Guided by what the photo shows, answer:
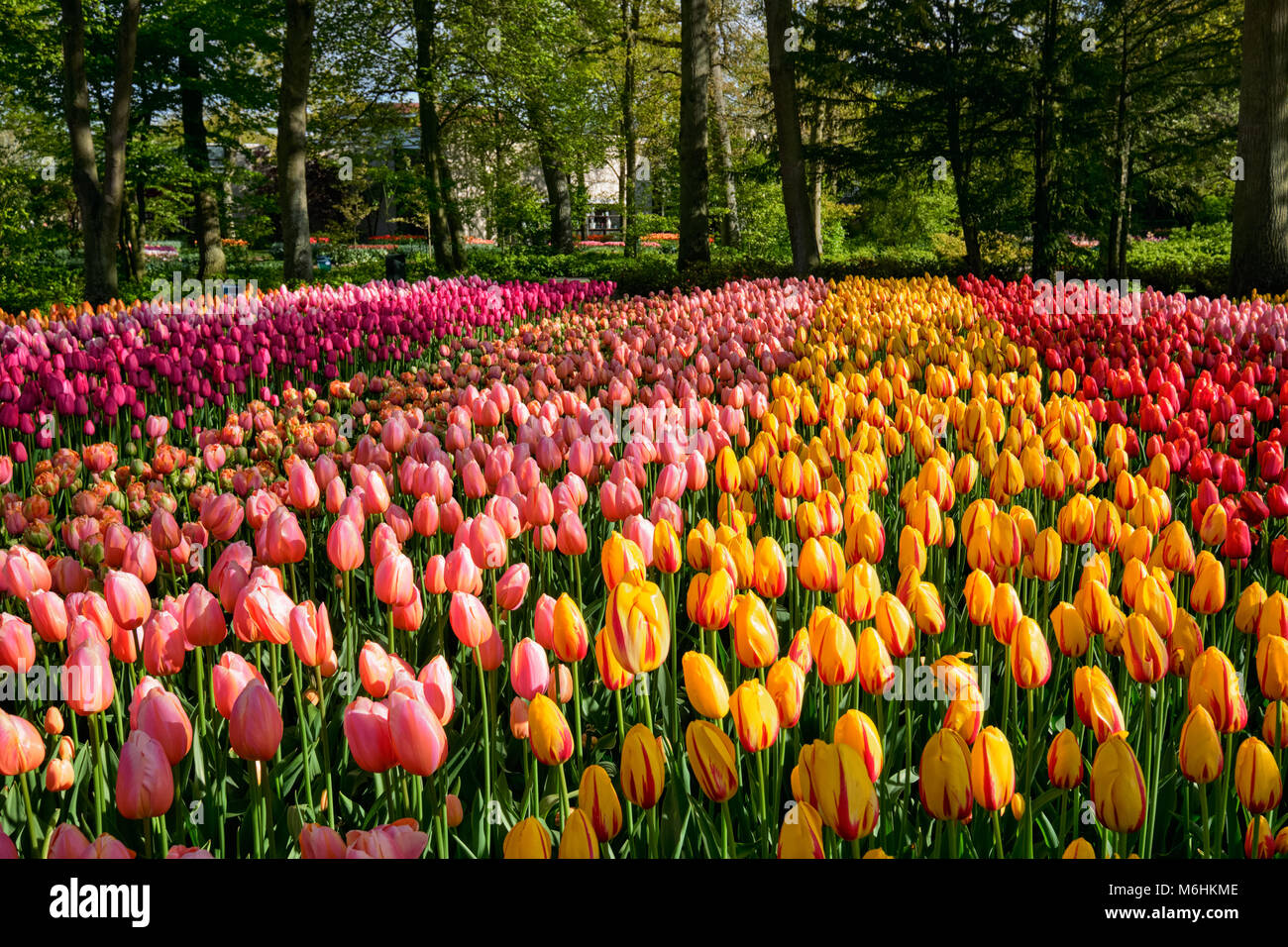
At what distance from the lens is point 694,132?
1855cm

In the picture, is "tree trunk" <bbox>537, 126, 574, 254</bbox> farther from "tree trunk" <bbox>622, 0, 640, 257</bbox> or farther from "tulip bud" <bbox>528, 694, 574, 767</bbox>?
"tulip bud" <bbox>528, 694, 574, 767</bbox>

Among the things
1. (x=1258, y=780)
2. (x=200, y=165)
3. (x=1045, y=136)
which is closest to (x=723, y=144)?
(x=200, y=165)

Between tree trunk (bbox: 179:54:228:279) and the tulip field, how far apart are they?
2150 cm

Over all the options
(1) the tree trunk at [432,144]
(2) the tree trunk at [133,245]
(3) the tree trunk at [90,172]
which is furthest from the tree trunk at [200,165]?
(3) the tree trunk at [90,172]

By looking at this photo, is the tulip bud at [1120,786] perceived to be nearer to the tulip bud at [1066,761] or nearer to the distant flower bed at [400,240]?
the tulip bud at [1066,761]

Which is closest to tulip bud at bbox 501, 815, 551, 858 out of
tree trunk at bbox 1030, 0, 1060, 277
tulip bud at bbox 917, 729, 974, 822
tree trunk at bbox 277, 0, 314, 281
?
tulip bud at bbox 917, 729, 974, 822

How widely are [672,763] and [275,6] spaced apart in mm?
23856

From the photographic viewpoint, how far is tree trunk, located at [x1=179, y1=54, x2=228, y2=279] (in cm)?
→ 2362

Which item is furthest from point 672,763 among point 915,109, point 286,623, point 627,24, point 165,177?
point 627,24

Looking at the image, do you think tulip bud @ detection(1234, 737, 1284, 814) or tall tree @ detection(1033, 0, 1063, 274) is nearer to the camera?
tulip bud @ detection(1234, 737, 1284, 814)

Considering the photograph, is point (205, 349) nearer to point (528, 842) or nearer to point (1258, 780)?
point (528, 842)

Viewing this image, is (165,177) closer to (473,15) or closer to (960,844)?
(473,15)

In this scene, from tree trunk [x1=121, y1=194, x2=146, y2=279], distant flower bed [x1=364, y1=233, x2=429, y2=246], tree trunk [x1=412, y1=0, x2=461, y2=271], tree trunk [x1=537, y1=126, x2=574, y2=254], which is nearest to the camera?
tree trunk [x1=412, y1=0, x2=461, y2=271]

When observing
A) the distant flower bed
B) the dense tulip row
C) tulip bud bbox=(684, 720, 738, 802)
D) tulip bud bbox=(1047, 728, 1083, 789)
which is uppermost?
the distant flower bed
